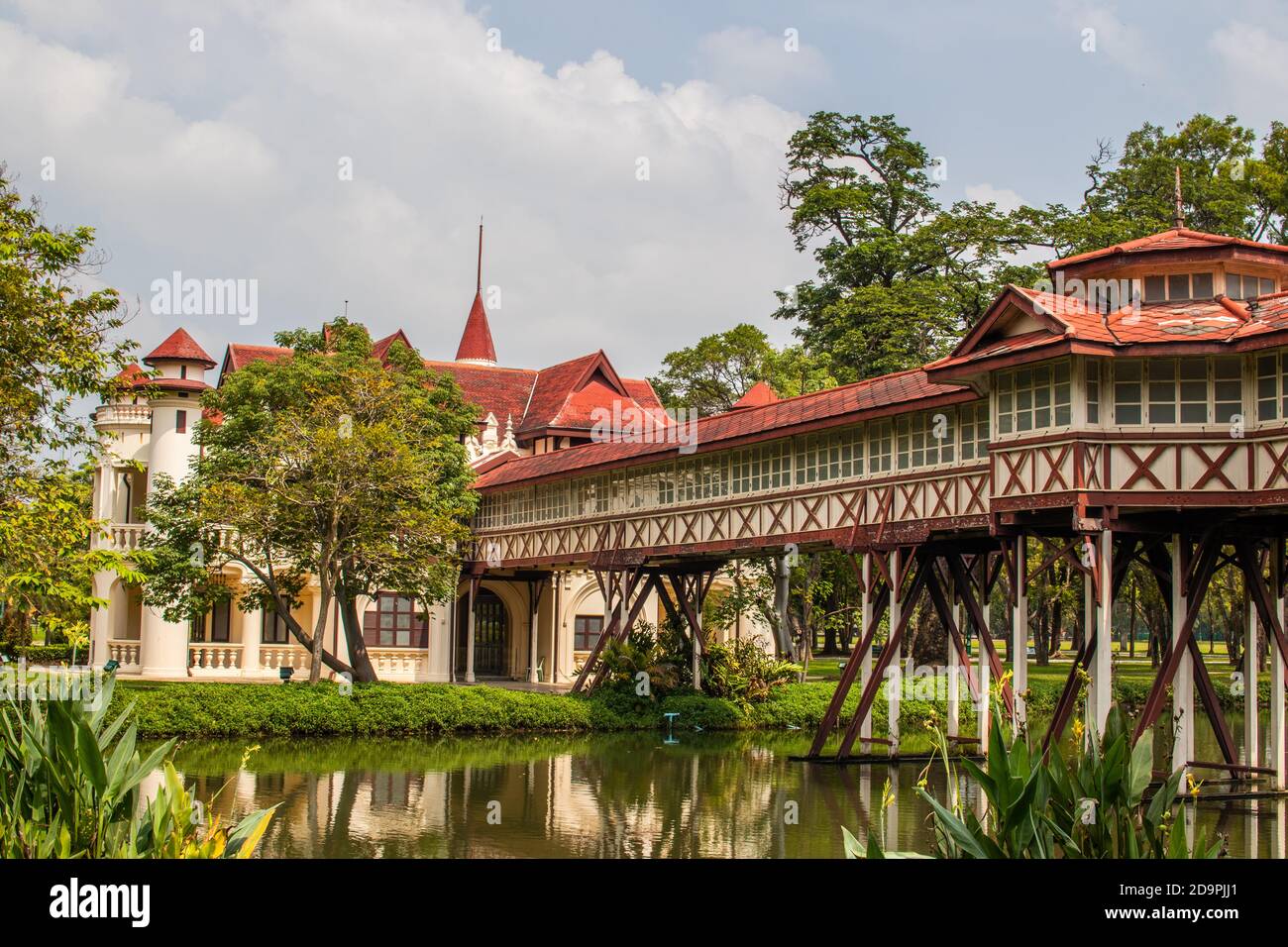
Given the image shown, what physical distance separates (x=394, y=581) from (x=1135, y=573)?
24.5 metres

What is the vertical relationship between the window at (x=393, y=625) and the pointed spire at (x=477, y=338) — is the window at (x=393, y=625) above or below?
below

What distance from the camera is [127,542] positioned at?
3984cm

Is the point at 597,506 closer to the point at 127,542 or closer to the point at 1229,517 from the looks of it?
the point at 127,542

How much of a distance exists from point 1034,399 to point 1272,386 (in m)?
3.32

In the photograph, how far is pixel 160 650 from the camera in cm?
3916

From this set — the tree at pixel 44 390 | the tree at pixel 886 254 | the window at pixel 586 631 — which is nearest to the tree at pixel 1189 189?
the tree at pixel 886 254

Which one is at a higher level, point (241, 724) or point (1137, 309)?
point (1137, 309)

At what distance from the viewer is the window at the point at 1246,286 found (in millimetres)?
22109

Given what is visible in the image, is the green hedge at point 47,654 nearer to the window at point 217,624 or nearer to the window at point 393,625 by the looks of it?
the window at point 217,624

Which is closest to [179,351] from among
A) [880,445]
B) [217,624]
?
[217,624]

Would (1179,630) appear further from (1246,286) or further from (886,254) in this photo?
(886,254)

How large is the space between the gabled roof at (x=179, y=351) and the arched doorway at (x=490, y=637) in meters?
11.6

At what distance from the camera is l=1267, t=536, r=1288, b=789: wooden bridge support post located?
21.4 meters
